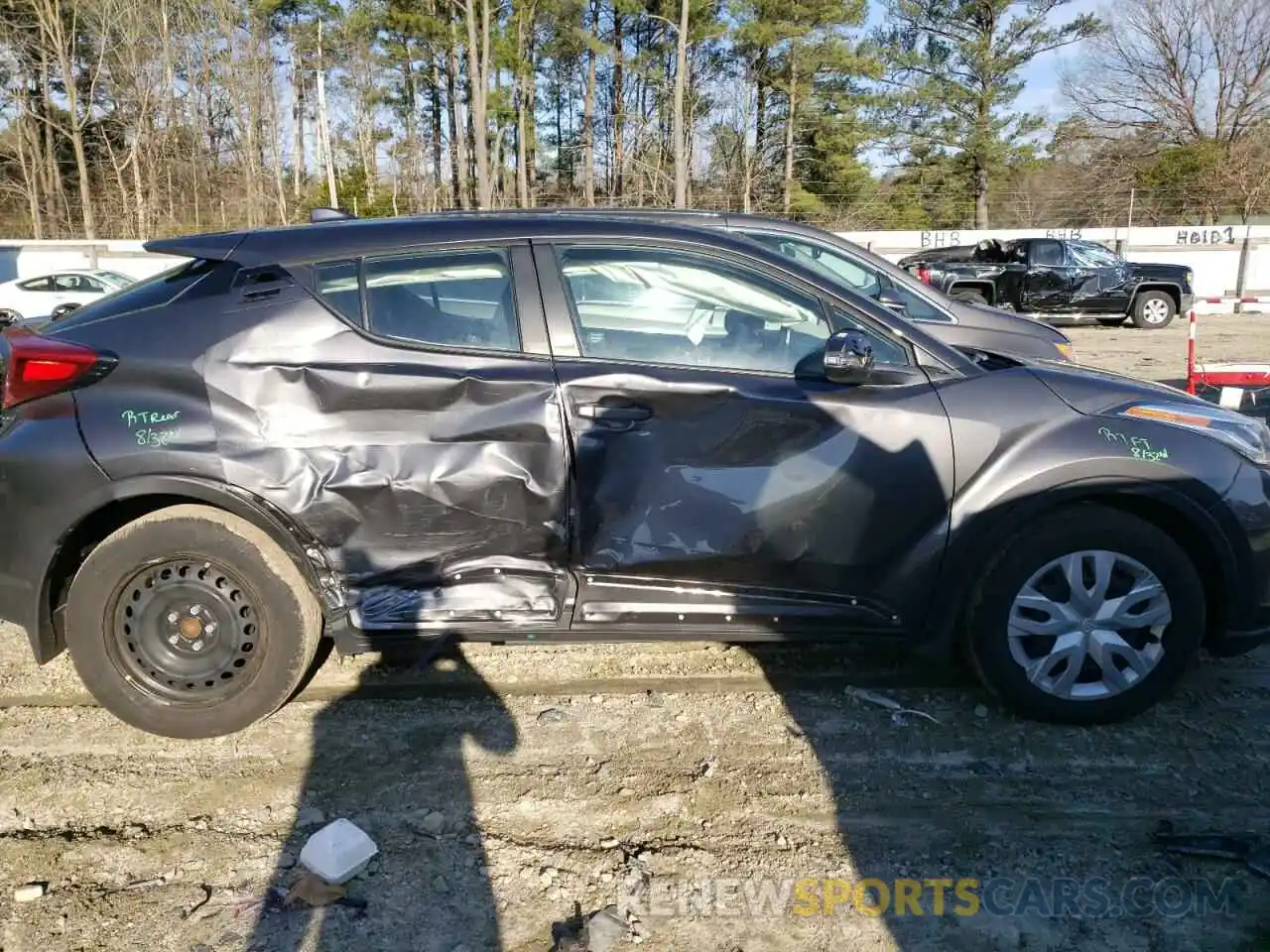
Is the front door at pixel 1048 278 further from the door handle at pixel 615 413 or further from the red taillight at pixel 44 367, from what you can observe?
the red taillight at pixel 44 367

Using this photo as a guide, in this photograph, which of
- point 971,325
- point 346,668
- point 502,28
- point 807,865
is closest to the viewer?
point 807,865

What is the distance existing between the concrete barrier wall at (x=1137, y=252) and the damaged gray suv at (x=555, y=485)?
73.7 feet

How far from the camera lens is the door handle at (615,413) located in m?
3.15

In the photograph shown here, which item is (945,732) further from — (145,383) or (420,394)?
(145,383)

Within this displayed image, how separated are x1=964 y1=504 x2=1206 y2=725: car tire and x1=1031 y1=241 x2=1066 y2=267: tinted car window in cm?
1587

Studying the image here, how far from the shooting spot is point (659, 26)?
41781 millimetres

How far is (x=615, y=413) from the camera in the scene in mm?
3152

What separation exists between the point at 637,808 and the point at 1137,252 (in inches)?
1082

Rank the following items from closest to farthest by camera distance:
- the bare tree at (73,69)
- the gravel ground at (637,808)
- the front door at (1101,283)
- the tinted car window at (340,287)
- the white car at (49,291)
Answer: the gravel ground at (637,808)
the tinted car window at (340,287)
the front door at (1101,283)
the white car at (49,291)
the bare tree at (73,69)

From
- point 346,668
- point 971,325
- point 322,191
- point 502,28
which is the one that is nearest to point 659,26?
point 502,28

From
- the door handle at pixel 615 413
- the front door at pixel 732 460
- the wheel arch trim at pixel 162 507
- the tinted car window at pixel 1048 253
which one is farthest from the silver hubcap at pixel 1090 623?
the tinted car window at pixel 1048 253

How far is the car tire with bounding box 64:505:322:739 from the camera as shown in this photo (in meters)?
3.14

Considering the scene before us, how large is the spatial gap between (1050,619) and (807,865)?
4.08ft

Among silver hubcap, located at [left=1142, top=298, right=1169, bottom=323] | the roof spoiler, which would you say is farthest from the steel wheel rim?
silver hubcap, located at [left=1142, top=298, right=1169, bottom=323]
